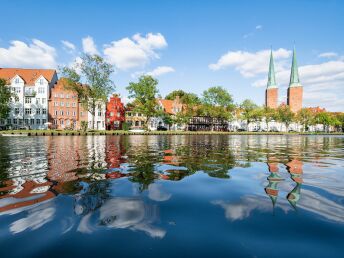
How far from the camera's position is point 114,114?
8019 centimetres

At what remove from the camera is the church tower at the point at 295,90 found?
130125 mm

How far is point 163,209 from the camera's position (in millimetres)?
3801

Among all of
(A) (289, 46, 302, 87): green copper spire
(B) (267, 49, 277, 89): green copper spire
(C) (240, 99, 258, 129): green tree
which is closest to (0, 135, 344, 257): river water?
(C) (240, 99, 258, 129): green tree

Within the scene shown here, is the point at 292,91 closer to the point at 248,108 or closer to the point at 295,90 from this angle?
the point at 295,90

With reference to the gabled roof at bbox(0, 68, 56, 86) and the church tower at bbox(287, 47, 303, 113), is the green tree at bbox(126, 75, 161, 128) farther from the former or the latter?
the church tower at bbox(287, 47, 303, 113)

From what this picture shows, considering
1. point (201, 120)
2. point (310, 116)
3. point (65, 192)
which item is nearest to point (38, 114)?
point (201, 120)

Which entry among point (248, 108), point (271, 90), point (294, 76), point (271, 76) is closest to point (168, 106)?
point (248, 108)

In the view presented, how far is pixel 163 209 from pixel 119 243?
1284 millimetres

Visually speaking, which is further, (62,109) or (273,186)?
(62,109)

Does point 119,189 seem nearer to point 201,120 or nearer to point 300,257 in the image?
point 300,257

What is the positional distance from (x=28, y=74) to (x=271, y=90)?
12072 centimetres

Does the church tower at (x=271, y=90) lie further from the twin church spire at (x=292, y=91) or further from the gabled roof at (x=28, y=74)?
the gabled roof at (x=28, y=74)

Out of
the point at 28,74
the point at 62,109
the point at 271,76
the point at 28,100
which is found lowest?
the point at 62,109

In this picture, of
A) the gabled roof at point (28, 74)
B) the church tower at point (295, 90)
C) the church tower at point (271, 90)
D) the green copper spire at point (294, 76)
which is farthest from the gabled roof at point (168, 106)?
the green copper spire at point (294, 76)
